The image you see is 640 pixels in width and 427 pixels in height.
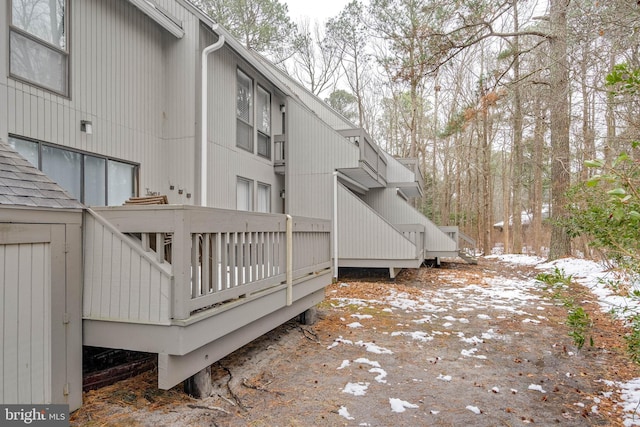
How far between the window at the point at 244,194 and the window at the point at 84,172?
2.58 m

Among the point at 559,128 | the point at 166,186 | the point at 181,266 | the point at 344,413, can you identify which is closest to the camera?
the point at 181,266

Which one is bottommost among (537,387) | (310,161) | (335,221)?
(537,387)

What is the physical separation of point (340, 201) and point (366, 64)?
45.7 feet

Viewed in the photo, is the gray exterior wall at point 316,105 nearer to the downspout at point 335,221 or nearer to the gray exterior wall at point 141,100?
the downspout at point 335,221

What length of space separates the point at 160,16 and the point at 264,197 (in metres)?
4.66

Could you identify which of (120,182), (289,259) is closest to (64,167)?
(120,182)

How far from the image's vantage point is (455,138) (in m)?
23.6

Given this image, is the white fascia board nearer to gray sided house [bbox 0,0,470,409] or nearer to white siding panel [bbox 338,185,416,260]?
gray sided house [bbox 0,0,470,409]

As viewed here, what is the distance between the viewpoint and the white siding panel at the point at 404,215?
12.2m

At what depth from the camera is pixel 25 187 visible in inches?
106

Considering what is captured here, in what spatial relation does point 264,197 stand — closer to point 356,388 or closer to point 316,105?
point 316,105

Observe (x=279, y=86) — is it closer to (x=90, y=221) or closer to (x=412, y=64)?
(x=412, y=64)

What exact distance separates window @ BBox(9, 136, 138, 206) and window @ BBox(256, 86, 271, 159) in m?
3.79

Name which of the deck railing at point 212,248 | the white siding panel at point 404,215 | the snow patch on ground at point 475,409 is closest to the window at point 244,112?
the deck railing at point 212,248
